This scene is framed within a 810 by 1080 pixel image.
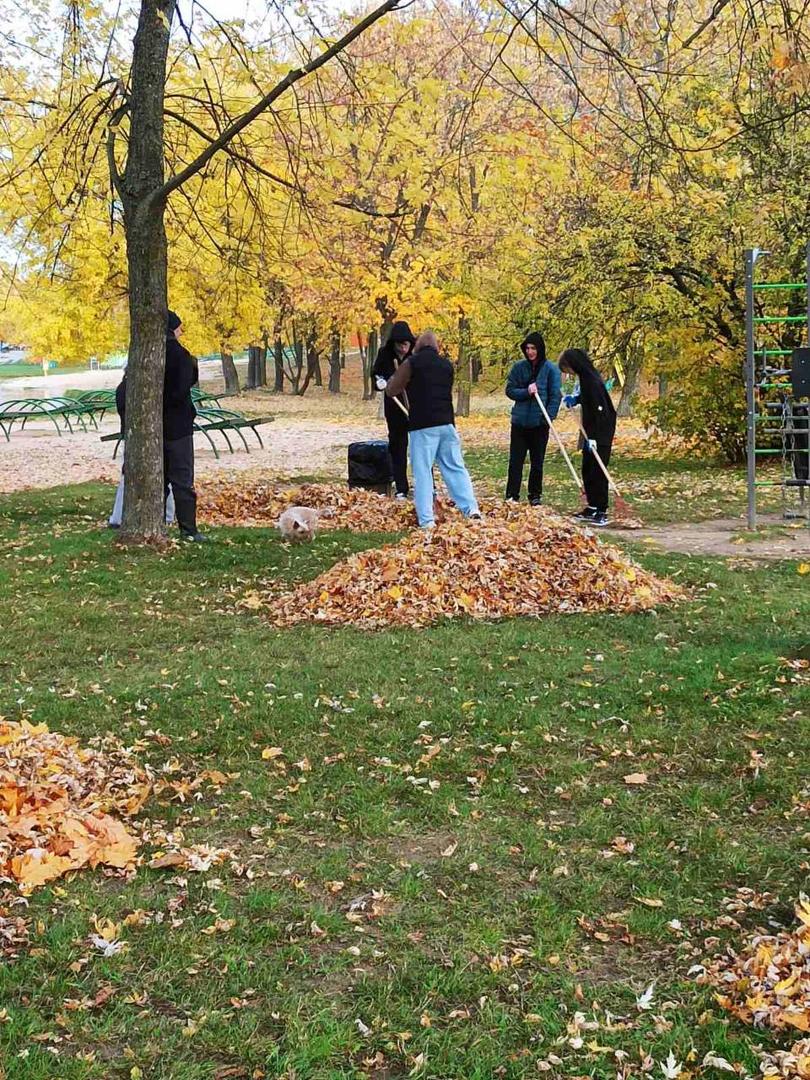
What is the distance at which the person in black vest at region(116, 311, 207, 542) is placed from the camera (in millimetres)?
9188

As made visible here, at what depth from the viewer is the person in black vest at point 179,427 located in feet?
30.1

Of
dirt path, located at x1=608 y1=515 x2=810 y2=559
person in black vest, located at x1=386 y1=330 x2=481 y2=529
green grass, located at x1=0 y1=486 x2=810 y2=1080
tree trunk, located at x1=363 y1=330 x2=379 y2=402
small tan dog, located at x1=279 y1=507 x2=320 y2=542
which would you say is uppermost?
tree trunk, located at x1=363 y1=330 x2=379 y2=402

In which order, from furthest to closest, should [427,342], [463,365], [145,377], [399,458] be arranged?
[463,365] < [399,458] < [427,342] < [145,377]

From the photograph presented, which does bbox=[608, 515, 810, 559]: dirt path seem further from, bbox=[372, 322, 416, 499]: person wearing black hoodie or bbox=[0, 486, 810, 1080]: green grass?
bbox=[372, 322, 416, 499]: person wearing black hoodie

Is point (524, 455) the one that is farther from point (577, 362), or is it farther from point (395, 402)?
point (395, 402)

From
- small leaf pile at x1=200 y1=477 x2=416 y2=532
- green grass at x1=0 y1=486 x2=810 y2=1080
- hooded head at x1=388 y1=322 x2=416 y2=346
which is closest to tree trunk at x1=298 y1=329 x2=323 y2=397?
small leaf pile at x1=200 y1=477 x2=416 y2=532

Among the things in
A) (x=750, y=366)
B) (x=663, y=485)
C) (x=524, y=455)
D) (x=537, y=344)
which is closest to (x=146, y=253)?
(x=537, y=344)

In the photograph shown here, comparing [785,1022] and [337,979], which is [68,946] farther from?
[785,1022]

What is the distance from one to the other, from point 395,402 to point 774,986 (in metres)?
8.69

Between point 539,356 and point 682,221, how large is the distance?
16.2 feet

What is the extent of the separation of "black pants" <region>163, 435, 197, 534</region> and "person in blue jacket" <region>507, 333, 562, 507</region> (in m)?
3.30

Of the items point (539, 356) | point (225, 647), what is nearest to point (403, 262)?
point (539, 356)

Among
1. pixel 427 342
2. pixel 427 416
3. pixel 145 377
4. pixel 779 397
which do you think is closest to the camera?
pixel 145 377

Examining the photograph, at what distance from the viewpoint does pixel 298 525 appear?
945cm
